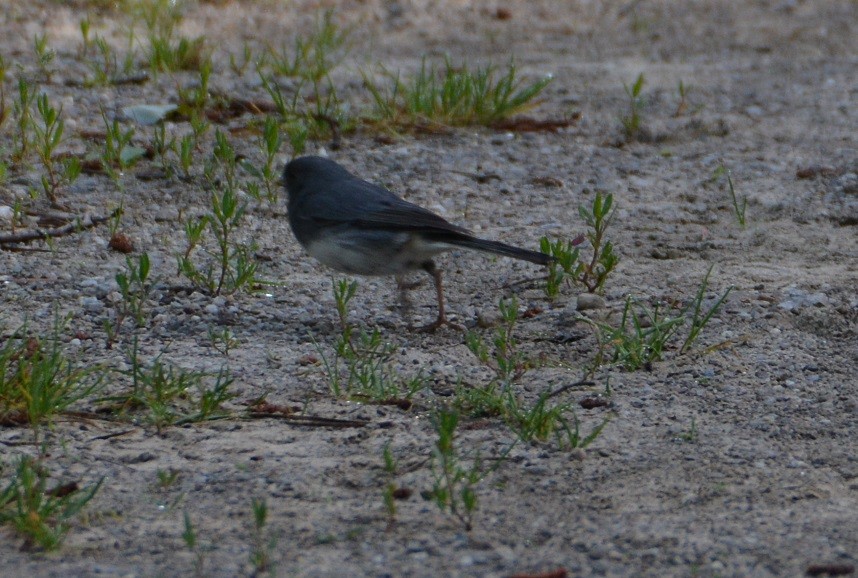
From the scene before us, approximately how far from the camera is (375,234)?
4.81 meters

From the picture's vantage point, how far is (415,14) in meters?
9.55

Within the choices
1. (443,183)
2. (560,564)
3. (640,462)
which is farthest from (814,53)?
(560,564)

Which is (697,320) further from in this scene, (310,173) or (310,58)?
(310,58)

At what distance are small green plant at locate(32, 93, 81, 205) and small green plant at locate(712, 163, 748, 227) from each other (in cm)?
312

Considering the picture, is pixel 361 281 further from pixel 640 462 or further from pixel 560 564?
pixel 560 564

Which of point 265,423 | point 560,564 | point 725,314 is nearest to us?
point 560,564

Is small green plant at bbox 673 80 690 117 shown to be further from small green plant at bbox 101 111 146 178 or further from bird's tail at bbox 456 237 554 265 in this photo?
small green plant at bbox 101 111 146 178

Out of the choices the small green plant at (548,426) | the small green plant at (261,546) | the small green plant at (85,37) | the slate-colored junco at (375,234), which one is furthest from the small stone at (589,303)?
the small green plant at (85,37)

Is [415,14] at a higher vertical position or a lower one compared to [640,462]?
higher

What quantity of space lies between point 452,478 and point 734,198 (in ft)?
9.73

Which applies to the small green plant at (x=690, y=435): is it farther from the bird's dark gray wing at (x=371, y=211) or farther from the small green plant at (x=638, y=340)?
the bird's dark gray wing at (x=371, y=211)

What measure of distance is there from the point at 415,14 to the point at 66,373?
6.27 metres

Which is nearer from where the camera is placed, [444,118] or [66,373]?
[66,373]

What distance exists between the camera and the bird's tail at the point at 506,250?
449 cm
